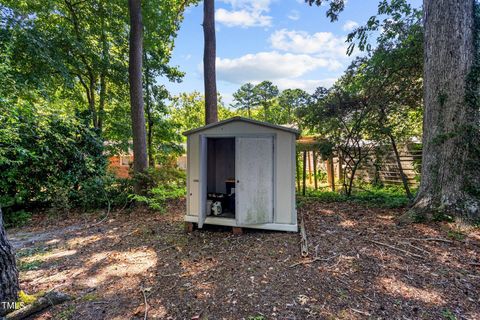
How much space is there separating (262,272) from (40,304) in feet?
7.20

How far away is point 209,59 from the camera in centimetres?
693

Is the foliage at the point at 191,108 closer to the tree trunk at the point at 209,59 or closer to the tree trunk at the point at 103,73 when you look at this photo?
the tree trunk at the point at 103,73

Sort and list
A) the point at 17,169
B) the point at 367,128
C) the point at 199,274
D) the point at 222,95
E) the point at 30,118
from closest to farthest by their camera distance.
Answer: the point at 199,274 < the point at 30,118 < the point at 17,169 < the point at 367,128 < the point at 222,95

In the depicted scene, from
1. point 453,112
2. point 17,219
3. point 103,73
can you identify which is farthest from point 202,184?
point 103,73

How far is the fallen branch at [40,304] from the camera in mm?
2059

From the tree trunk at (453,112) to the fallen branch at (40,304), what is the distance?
5200mm

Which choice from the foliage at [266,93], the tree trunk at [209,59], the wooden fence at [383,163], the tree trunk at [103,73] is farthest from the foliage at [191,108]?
the wooden fence at [383,163]

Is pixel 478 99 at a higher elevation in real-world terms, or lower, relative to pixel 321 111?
lower

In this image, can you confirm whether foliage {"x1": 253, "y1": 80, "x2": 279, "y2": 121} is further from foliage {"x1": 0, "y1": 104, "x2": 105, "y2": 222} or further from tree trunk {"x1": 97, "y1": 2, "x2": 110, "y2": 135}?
foliage {"x1": 0, "y1": 104, "x2": 105, "y2": 222}

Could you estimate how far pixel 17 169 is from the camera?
555 cm

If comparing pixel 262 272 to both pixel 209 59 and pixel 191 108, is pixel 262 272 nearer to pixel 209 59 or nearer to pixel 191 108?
pixel 209 59

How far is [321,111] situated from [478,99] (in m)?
3.24

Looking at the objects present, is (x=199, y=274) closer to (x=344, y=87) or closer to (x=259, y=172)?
(x=259, y=172)

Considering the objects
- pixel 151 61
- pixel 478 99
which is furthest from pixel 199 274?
pixel 151 61
